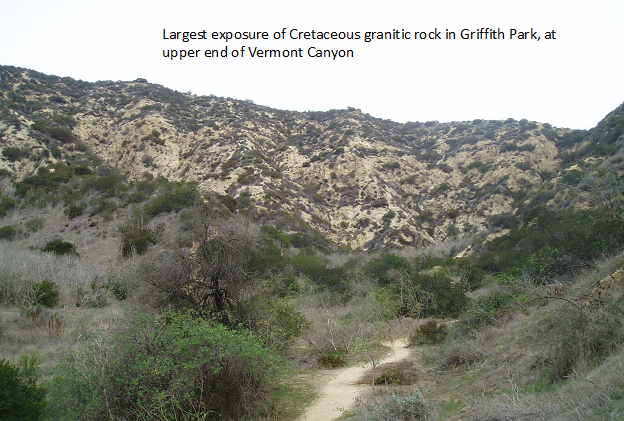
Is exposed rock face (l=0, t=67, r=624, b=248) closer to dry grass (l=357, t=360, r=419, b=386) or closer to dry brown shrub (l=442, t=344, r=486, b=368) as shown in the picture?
dry grass (l=357, t=360, r=419, b=386)

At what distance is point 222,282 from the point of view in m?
10.6

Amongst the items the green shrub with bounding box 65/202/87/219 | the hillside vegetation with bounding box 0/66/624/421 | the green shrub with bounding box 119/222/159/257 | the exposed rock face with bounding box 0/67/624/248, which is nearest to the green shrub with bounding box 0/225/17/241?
the hillside vegetation with bounding box 0/66/624/421

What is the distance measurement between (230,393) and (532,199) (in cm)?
3178

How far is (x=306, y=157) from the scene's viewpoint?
152 ft

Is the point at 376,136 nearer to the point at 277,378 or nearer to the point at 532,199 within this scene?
the point at 532,199

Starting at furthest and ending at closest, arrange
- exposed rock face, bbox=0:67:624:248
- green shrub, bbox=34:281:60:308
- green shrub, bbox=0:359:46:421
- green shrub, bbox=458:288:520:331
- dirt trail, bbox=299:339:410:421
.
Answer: exposed rock face, bbox=0:67:624:248 < green shrub, bbox=34:281:60:308 < green shrub, bbox=458:288:520:331 < dirt trail, bbox=299:339:410:421 < green shrub, bbox=0:359:46:421

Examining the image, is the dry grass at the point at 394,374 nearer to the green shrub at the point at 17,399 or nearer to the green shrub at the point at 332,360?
the green shrub at the point at 332,360

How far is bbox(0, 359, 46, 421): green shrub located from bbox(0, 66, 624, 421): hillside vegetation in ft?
0.10

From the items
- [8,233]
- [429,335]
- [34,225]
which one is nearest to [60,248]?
[8,233]

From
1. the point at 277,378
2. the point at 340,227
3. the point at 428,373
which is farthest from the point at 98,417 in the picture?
the point at 340,227

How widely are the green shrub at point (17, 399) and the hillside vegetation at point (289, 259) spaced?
0.10ft

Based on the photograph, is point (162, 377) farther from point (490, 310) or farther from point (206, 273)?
point (490, 310)

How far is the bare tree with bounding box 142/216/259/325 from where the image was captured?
33.1 ft

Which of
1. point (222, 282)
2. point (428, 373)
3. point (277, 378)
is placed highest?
point (222, 282)
